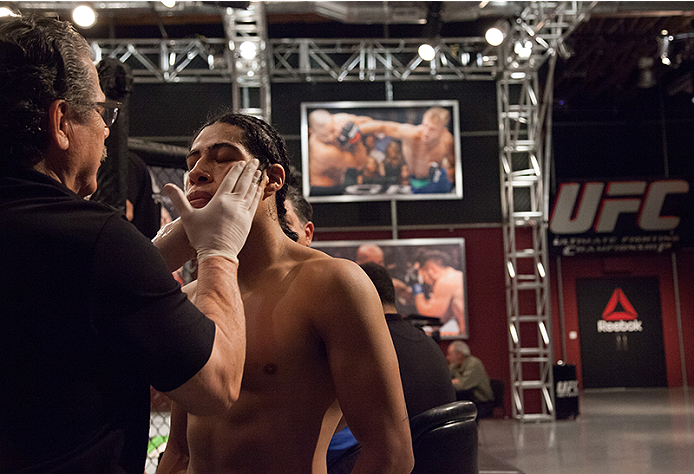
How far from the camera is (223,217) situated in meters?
1.29

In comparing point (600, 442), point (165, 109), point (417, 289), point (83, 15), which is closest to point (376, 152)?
point (417, 289)

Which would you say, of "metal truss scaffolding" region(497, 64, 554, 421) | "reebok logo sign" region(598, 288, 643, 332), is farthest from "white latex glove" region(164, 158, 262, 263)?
"reebok logo sign" region(598, 288, 643, 332)

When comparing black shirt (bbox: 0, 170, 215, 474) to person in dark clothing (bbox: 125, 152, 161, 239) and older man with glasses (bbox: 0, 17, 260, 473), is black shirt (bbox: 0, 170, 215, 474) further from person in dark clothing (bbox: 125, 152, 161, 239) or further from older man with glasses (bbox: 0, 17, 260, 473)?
person in dark clothing (bbox: 125, 152, 161, 239)

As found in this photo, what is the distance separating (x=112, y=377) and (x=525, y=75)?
981 centimetres

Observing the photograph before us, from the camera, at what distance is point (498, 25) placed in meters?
9.32

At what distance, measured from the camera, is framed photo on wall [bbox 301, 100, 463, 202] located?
33.2 ft

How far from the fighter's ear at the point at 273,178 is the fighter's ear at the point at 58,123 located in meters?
0.73

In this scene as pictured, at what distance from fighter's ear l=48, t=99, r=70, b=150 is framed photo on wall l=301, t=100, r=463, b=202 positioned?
8.97 metres

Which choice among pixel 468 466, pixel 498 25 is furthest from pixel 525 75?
pixel 468 466

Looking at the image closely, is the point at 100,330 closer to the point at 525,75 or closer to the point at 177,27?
the point at 525,75

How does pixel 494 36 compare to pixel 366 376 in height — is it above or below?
above

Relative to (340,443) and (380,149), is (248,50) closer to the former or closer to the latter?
(380,149)

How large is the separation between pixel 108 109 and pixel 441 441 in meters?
1.24

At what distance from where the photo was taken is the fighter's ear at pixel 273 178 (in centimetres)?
182
